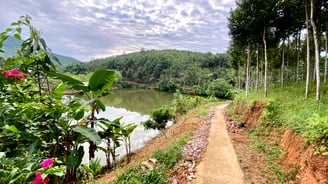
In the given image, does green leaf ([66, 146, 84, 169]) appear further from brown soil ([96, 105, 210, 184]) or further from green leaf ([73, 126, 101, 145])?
brown soil ([96, 105, 210, 184])

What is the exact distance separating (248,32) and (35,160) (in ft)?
46.3

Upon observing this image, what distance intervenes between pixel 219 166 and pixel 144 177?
6.96 feet

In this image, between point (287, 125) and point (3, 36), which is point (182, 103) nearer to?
point (287, 125)

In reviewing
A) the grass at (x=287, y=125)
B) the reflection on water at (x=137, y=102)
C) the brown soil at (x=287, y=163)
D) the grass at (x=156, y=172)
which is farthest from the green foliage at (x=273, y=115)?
the reflection on water at (x=137, y=102)

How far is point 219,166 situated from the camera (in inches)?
216

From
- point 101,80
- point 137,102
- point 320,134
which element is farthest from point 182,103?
point 101,80

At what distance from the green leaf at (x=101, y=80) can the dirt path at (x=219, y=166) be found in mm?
3500

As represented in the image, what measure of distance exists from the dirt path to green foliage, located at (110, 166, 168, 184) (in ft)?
2.61

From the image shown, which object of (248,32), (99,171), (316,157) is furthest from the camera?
(248,32)

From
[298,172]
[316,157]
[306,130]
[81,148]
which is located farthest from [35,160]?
[306,130]

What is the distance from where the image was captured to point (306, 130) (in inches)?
196

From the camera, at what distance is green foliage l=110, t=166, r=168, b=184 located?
4.55 meters

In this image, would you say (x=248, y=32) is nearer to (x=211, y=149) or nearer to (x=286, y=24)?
(x=286, y=24)

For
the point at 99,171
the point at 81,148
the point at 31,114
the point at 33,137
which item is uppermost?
the point at 31,114
